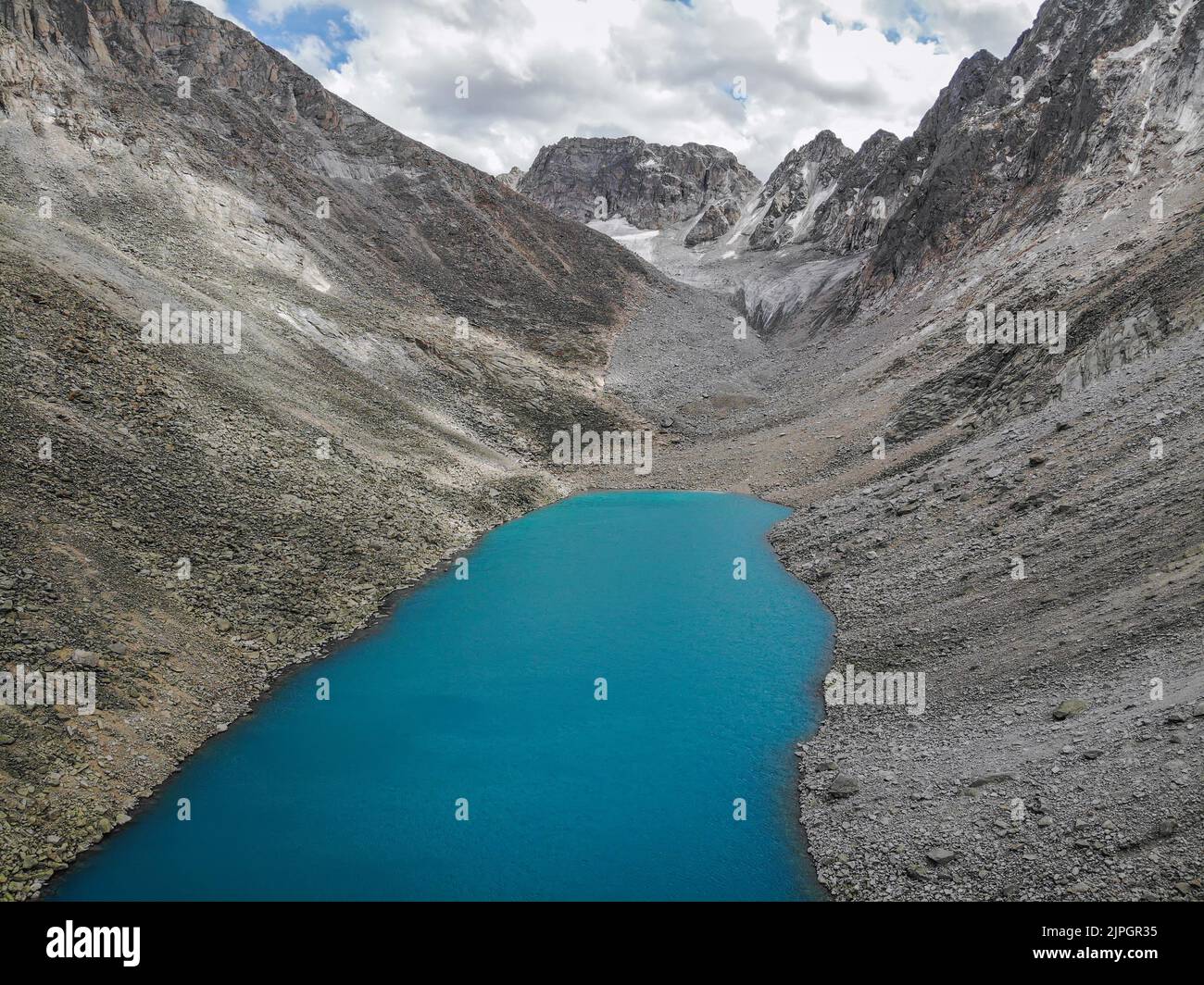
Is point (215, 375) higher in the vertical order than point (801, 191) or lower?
lower

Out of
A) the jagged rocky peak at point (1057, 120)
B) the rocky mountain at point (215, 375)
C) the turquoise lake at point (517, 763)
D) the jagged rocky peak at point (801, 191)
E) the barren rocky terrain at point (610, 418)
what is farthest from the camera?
the jagged rocky peak at point (801, 191)

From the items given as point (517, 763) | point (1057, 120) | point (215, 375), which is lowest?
point (517, 763)

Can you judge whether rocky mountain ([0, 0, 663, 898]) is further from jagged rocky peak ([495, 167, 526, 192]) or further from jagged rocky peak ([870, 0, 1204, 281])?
jagged rocky peak ([495, 167, 526, 192])

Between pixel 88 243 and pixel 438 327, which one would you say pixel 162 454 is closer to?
pixel 88 243

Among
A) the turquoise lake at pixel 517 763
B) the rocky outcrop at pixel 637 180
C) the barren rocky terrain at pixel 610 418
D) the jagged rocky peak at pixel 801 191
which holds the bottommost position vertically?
the turquoise lake at pixel 517 763

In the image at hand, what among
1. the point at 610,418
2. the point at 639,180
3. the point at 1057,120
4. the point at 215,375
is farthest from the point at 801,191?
the point at 215,375

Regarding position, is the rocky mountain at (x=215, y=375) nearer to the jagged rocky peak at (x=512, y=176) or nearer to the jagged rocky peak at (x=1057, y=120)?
the jagged rocky peak at (x=1057, y=120)

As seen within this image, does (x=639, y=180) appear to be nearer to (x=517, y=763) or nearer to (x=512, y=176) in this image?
(x=512, y=176)

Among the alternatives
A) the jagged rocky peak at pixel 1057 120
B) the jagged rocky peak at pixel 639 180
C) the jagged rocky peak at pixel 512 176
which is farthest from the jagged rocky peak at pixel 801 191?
the jagged rocky peak at pixel 512 176
